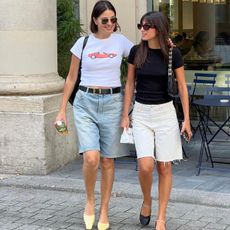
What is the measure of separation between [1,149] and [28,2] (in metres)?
1.78

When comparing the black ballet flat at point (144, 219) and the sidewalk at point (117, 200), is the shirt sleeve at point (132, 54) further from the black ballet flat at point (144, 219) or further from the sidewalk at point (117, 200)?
the sidewalk at point (117, 200)

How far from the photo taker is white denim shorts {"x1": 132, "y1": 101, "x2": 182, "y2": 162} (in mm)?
5004

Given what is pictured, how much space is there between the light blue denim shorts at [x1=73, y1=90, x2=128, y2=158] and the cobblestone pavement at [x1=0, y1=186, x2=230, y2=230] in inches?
29.8

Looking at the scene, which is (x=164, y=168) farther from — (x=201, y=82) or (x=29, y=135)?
(x=201, y=82)

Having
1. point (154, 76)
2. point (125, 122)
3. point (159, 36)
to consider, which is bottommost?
point (125, 122)

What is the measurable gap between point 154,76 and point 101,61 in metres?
0.48

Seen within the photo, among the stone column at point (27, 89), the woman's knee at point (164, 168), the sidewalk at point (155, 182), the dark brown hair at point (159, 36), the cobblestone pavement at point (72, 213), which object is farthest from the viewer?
the stone column at point (27, 89)

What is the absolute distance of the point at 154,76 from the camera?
498cm

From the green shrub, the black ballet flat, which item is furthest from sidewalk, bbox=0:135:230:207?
the green shrub

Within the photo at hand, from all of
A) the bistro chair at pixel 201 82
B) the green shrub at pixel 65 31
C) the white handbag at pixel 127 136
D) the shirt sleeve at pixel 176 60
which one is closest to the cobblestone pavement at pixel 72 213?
the white handbag at pixel 127 136

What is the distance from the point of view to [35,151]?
23.7 ft

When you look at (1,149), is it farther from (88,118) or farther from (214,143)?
(214,143)

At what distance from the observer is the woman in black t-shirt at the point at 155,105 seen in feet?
16.3

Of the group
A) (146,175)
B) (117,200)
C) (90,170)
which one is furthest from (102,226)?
(117,200)
